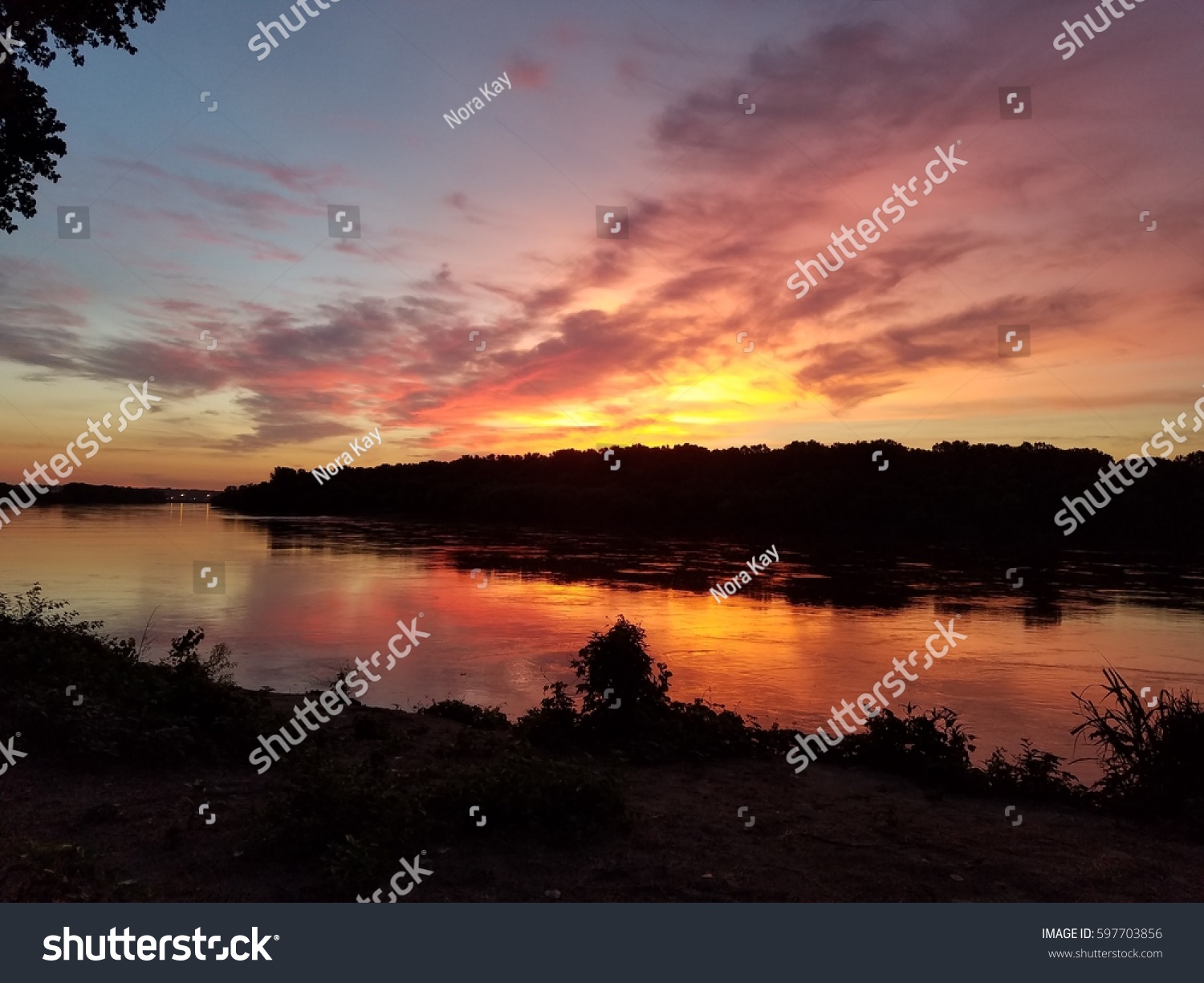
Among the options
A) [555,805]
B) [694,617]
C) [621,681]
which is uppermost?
[621,681]

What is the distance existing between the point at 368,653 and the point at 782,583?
21748 mm

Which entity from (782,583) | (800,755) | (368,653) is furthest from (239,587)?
(800,755)

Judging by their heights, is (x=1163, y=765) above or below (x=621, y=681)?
below

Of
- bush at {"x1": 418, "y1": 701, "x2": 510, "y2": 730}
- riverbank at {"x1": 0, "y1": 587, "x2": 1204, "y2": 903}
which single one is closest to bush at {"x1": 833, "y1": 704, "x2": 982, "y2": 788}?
riverbank at {"x1": 0, "y1": 587, "x2": 1204, "y2": 903}

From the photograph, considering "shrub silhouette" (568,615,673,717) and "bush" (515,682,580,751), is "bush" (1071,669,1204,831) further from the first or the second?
"bush" (515,682,580,751)

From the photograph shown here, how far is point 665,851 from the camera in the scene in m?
6.52

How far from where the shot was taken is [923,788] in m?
8.77

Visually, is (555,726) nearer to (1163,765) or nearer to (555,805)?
(555,805)

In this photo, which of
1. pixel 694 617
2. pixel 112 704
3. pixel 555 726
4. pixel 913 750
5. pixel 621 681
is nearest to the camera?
pixel 112 704

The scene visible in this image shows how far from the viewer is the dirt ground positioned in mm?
5801

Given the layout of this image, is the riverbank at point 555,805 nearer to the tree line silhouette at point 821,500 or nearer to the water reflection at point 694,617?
the water reflection at point 694,617

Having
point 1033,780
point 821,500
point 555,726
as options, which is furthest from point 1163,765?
point 821,500

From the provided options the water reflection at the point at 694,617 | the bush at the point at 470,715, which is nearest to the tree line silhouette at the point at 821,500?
the water reflection at the point at 694,617

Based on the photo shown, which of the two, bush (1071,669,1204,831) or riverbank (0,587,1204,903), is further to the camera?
bush (1071,669,1204,831)
